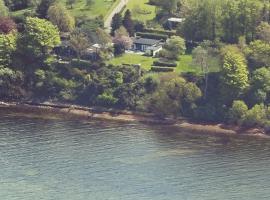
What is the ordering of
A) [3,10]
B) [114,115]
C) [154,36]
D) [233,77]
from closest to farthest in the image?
[233,77]
[114,115]
[154,36]
[3,10]

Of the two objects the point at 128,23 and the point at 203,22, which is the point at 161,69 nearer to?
the point at 203,22

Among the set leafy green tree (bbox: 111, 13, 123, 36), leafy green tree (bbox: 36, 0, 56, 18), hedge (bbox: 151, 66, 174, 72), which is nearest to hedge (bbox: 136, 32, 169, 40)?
leafy green tree (bbox: 111, 13, 123, 36)

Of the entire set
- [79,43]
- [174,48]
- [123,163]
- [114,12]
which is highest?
[114,12]

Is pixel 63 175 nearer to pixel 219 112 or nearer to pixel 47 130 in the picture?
pixel 47 130

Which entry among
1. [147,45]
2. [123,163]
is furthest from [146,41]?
[123,163]

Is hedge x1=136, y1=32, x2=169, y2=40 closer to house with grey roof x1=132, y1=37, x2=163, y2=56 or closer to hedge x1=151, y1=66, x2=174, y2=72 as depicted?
house with grey roof x1=132, y1=37, x2=163, y2=56

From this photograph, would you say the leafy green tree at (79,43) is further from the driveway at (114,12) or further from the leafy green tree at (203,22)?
the leafy green tree at (203,22)
